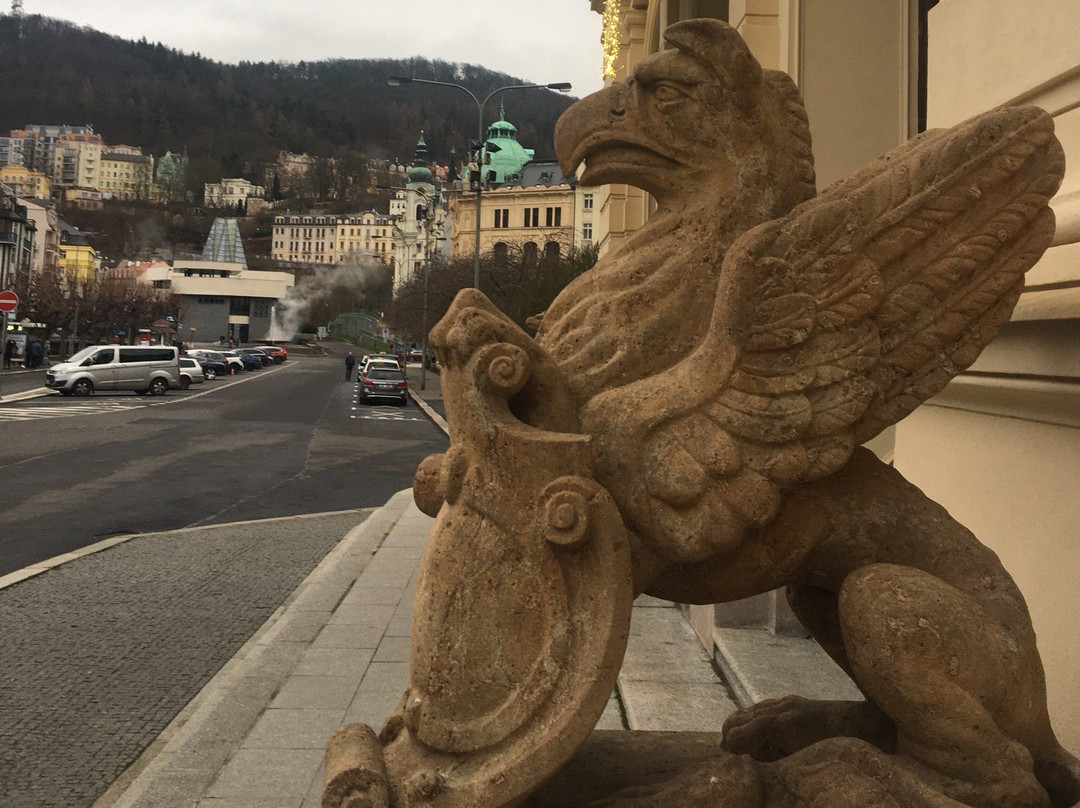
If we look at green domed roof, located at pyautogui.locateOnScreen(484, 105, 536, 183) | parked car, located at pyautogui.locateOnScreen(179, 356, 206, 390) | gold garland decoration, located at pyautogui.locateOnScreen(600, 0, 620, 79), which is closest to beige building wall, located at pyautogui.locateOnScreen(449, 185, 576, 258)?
green domed roof, located at pyautogui.locateOnScreen(484, 105, 536, 183)

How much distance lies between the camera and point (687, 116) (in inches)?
90.9

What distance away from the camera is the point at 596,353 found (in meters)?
2.29

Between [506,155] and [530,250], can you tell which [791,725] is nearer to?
[530,250]

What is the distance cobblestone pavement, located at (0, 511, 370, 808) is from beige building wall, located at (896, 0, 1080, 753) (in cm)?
361

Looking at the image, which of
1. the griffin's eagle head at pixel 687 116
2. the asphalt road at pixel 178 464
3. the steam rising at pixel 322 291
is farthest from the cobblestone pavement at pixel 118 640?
the steam rising at pixel 322 291

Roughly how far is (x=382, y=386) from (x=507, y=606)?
3041 cm

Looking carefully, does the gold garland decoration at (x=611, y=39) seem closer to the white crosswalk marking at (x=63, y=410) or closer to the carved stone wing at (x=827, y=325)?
the carved stone wing at (x=827, y=325)

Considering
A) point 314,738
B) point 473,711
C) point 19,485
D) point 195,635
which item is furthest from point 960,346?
point 19,485

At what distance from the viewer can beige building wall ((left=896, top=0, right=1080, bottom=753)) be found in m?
2.53

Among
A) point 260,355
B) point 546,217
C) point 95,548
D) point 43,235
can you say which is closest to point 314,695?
point 95,548

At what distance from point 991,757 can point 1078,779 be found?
287 mm

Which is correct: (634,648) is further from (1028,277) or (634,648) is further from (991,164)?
(991,164)

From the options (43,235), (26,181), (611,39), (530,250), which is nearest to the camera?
(611,39)

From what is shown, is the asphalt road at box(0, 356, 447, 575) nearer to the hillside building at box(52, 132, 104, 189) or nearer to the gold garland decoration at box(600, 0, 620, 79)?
the gold garland decoration at box(600, 0, 620, 79)
